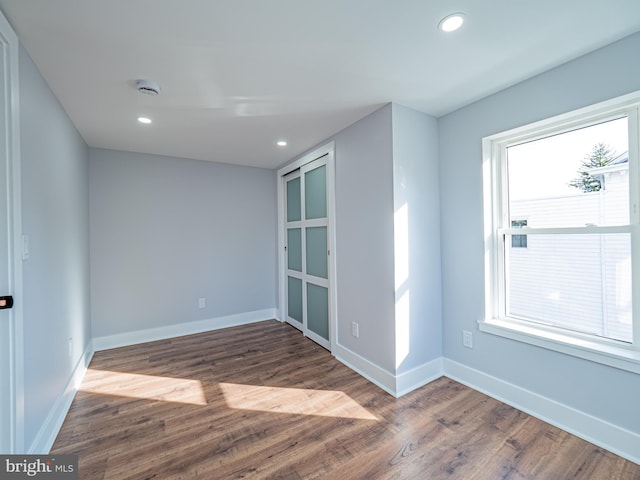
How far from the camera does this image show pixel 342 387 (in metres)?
2.38

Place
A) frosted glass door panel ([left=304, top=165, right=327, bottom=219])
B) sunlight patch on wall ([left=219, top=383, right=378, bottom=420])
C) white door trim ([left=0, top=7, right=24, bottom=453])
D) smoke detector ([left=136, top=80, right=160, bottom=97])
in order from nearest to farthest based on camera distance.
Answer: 1. white door trim ([left=0, top=7, right=24, bottom=453])
2. smoke detector ([left=136, top=80, right=160, bottom=97])
3. sunlight patch on wall ([left=219, top=383, right=378, bottom=420])
4. frosted glass door panel ([left=304, top=165, right=327, bottom=219])

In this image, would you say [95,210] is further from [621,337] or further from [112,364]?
[621,337]

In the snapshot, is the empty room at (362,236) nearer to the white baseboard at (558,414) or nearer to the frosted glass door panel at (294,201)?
the white baseboard at (558,414)

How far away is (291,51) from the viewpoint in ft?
5.33

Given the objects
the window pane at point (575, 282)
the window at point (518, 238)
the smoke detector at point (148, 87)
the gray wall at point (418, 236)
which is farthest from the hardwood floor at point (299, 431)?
the smoke detector at point (148, 87)

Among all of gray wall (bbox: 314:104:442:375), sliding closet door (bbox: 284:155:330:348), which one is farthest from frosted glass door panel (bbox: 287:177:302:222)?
gray wall (bbox: 314:104:442:375)

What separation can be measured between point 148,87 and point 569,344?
330 cm

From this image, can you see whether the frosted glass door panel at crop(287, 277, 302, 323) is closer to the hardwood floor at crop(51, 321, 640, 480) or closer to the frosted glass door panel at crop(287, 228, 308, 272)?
the frosted glass door panel at crop(287, 228, 308, 272)

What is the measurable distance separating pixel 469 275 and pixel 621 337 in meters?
0.93

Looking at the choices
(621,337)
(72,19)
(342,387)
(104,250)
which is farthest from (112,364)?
(621,337)

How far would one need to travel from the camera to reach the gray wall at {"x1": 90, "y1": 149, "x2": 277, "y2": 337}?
330 centimetres

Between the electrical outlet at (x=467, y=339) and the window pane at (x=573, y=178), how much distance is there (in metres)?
1.02

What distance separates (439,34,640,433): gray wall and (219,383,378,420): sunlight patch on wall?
42.2 inches

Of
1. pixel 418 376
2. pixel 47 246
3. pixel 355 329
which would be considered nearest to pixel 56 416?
pixel 47 246
